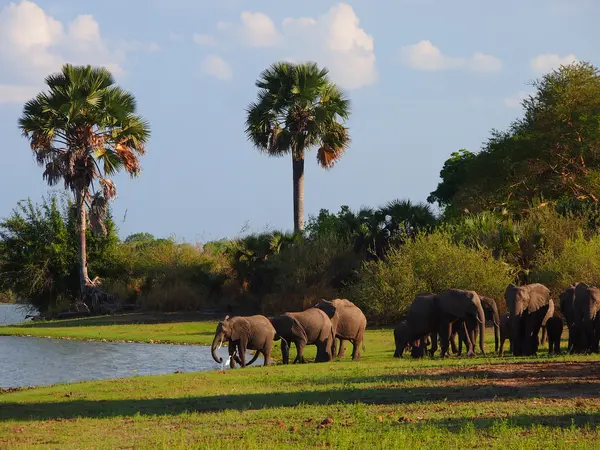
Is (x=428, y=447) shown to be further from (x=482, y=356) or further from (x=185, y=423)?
(x=482, y=356)

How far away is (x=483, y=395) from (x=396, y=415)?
2402 mm

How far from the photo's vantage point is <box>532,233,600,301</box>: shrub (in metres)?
36.3

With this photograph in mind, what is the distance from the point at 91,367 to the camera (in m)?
27.1

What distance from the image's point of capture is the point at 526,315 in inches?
974

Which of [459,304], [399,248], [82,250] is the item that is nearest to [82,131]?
[82,250]

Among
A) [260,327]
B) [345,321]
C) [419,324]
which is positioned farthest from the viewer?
[345,321]

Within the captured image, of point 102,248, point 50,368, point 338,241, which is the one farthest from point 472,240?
point 102,248

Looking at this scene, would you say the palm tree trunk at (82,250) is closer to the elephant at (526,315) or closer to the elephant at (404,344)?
the elephant at (404,344)

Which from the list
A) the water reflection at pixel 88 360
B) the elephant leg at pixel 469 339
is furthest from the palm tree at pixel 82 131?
the elephant leg at pixel 469 339

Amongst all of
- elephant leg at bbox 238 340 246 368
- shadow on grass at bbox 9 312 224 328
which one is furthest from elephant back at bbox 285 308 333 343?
shadow on grass at bbox 9 312 224 328

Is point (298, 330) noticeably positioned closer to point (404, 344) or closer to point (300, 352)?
point (300, 352)

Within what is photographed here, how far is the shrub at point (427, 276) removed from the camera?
37625 mm

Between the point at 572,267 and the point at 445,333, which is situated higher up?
the point at 572,267

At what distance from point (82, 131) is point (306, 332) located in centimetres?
3039
